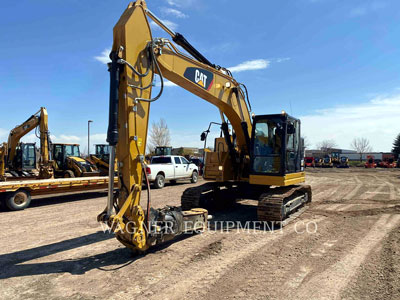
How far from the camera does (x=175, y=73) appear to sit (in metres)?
5.68

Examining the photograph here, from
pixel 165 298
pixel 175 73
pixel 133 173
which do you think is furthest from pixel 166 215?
pixel 175 73

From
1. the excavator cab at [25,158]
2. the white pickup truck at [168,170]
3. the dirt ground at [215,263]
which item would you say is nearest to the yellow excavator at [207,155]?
the dirt ground at [215,263]

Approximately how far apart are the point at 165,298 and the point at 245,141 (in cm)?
562

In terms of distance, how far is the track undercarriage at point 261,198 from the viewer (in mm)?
7016

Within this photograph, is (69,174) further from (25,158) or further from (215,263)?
(215,263)

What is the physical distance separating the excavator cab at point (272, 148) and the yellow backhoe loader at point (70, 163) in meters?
10.4

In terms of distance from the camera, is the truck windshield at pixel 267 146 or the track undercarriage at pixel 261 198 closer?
the track undercarriage at pixel 261 198

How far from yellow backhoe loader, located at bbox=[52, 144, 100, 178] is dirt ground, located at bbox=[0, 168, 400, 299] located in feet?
25.9

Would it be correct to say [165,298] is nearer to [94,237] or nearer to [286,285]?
[286,285]

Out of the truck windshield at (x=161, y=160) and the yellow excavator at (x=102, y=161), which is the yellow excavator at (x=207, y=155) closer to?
the truck windshield at (x=161, y=160)

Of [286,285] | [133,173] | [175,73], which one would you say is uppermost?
[175,73]

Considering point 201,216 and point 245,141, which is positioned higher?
point 245,141

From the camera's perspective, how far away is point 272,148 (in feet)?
26.2

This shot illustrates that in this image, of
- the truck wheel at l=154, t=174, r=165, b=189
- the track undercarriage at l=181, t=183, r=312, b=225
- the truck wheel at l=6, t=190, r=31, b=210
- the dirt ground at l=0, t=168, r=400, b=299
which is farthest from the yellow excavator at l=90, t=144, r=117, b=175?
the track undercarriage at l=181, t=183, r=312, b=225
